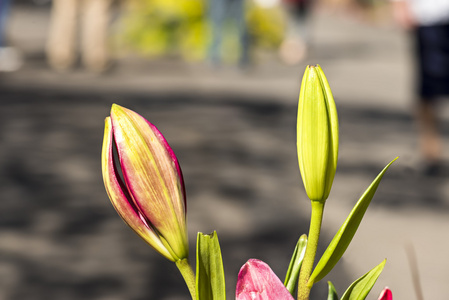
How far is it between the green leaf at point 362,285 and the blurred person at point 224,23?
8.00 meters

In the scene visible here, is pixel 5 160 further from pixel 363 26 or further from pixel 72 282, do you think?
pixel 363 26

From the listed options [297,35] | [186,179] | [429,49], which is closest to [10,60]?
[297,35]

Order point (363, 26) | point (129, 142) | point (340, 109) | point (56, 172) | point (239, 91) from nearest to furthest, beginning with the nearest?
point (129, 142)
point (56, 172)
point (340, 109)
point (239, 91)
point (363, 26)

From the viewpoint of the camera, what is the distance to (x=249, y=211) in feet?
12.9

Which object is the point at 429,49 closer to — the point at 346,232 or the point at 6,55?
the point at 346,232

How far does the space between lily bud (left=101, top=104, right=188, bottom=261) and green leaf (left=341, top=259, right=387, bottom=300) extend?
0.17 m

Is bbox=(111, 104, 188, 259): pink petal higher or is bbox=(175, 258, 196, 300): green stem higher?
bbox=(111, 104, 188, 259): pink petal

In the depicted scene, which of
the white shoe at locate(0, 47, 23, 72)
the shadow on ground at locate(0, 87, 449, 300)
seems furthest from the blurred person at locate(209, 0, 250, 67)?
the white shoe at locate(0, 47, 23, 72)

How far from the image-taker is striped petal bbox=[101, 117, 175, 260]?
25.7 inches

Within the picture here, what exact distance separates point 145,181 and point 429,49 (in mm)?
3859

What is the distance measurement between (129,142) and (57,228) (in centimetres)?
305

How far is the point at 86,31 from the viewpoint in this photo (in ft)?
26.4

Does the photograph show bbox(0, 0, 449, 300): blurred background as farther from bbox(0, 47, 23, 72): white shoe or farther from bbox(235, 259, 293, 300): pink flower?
bbox(235, 259, 293, 300): pink flower

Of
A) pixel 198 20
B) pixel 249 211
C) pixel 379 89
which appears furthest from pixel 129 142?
pixel 198 20
